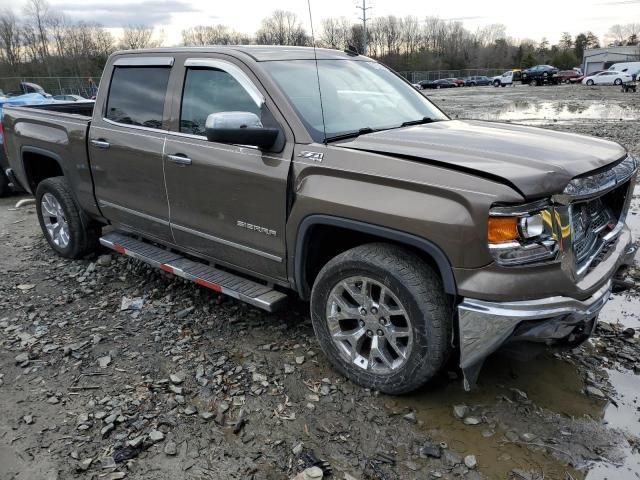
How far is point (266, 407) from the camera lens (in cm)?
311

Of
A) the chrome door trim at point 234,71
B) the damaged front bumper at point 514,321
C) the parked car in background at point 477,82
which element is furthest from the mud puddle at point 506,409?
the parked car in background at point 477,82

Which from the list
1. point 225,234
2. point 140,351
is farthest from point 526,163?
point 140,351

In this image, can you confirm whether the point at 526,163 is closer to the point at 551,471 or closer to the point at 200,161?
the point at 551,471

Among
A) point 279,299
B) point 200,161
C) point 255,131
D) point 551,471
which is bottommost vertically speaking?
point 551,471

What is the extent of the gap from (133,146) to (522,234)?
122 inches

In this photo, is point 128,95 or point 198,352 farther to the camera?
point 128,95

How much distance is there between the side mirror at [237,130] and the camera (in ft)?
10.1

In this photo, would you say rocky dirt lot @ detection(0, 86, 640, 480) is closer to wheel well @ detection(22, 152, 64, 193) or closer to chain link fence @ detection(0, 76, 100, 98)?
wheel well @ detection(22, 152, 64, 193)

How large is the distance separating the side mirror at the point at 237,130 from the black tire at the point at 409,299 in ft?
2.84

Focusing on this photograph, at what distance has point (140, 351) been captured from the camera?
376 cm

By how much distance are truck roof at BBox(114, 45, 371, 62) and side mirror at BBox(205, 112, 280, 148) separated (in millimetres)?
650

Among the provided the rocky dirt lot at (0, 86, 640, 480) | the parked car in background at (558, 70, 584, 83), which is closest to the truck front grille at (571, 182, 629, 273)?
the rocky dirt lot at (0, 86, 640, 480)

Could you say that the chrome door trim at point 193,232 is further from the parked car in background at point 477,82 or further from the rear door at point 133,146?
the parked car in background at point 477,82

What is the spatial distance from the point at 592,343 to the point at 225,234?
8.97 feet
